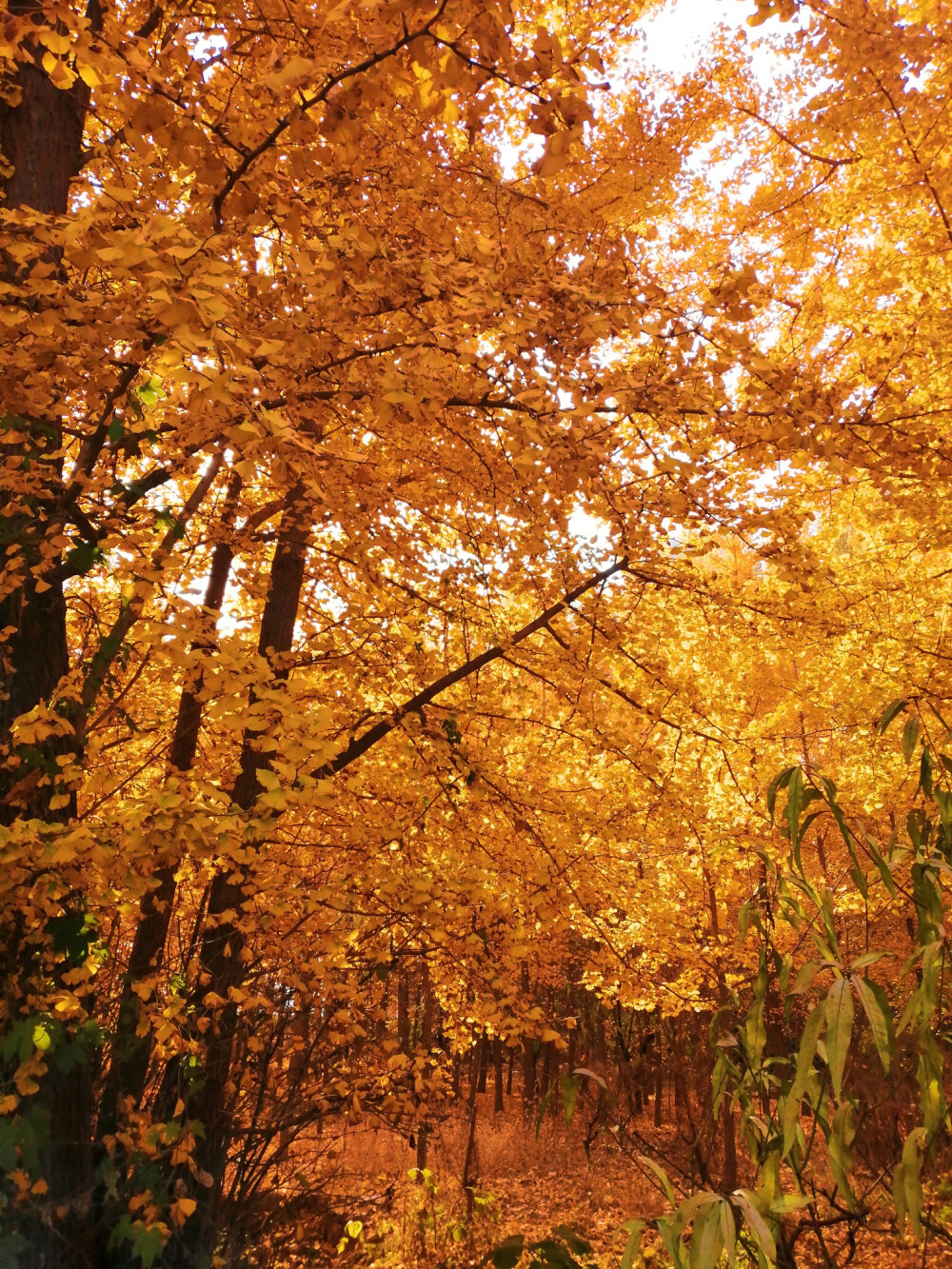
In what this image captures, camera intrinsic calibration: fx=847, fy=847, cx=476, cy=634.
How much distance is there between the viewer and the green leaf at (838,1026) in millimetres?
878

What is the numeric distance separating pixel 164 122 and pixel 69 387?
47.5 inches

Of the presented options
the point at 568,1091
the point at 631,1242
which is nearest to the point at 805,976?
the point at 631,1242

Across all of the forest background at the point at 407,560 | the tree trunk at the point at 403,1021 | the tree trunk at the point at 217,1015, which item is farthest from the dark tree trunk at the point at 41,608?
the tree trunk at the point at 403,1021

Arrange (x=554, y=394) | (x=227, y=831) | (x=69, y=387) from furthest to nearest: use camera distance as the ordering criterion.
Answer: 1. (x=69, y=387)
2. (x=554, y=394)
3. (x=227, y=831)

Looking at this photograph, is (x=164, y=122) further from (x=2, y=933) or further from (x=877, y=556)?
(x=877, y=556)

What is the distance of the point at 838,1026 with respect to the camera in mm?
928

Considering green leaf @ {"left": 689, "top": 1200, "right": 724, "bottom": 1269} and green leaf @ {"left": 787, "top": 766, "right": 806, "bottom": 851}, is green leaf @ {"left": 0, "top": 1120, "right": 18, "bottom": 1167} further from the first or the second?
green leaf @ {"left": 787, "top": 766, "right": 806, "bottom": 851}

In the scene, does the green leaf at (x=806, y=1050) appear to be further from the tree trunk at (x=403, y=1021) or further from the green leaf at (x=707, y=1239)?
the tree trunk at (x=403, y=1021)

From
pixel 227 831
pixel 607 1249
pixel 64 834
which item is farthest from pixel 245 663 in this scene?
pixel 607 1249

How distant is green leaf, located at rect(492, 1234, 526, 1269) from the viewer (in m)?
1.25

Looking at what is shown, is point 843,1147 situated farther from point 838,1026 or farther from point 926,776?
point 926,776

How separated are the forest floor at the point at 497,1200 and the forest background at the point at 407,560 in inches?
78.6

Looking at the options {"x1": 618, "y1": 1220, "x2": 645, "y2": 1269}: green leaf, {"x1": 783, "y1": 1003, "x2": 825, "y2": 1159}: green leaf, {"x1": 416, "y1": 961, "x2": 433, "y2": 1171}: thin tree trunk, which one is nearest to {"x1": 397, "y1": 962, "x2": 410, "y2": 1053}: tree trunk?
{"x1": 416, "y1": 961, "x2": 433, "y2": 1171}: thin tree trunk

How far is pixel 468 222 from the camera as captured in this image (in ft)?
10.9
